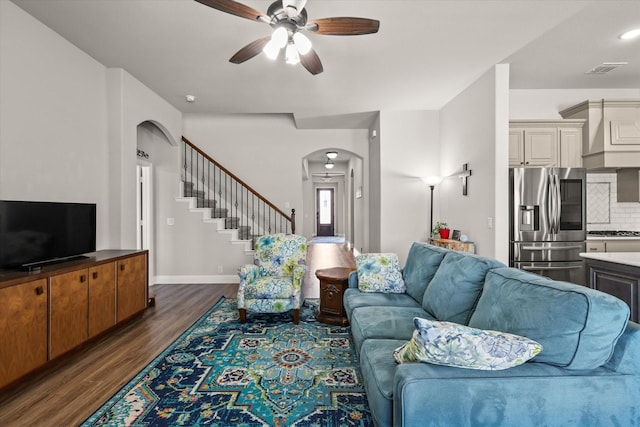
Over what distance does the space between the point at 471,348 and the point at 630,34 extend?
13.3 ft

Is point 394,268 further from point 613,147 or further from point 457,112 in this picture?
point 613,147

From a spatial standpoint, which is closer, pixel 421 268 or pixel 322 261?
pixel 421 268

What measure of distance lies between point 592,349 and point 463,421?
60cm

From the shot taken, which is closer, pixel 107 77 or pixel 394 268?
pixel 394 268

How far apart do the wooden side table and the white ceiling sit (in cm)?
244

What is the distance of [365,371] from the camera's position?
1754 millimetres

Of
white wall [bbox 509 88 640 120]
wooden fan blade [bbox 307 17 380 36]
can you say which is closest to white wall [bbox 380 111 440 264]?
white wall [bbox 509 88 640 120]

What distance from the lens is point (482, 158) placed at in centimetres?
408

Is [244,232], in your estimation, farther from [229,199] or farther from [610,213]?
[610,213]

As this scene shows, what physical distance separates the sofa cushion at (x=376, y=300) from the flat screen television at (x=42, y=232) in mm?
2615

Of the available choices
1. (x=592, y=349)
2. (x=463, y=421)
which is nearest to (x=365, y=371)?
(x=463, y=421)

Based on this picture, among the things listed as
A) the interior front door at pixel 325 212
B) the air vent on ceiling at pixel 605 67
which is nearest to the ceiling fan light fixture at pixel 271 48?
the air vent on ceiling at pixel 605 67

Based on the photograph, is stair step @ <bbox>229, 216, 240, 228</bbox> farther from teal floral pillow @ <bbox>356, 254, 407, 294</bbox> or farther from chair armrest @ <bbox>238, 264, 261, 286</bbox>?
teal floral pillow @ <bbox>356, 254, 407, 294</bbox>

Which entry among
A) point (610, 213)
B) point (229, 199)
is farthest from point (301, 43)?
point (610, 213)
